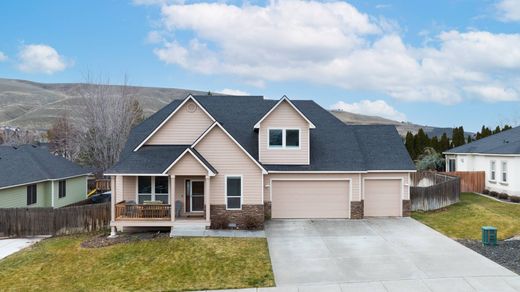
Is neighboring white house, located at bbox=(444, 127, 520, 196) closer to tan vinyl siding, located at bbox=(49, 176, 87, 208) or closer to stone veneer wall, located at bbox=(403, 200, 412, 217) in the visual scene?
stone veneer wall, located at bbox=(403, 200, 412, 217)

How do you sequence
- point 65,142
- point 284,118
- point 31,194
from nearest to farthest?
point 284,118 < point 31,194 < point 65,142

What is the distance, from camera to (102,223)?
19484 millimetres

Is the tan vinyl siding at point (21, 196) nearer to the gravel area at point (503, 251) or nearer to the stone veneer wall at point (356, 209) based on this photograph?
the stone veneer wall at point (356, 209)

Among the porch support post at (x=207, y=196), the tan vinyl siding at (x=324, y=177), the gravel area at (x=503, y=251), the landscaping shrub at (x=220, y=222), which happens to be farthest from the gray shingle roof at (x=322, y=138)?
the gravel area at (x=503, y=251)

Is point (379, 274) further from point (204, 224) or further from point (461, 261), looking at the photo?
point (204, 224)

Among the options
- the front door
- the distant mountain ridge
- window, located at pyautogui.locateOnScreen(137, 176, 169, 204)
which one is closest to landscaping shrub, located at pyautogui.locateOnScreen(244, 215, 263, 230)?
the front door

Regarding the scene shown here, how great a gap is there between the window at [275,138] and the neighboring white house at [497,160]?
16677 mm

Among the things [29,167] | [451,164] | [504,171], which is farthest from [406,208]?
[29,167]

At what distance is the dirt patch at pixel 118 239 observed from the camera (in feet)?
54.7

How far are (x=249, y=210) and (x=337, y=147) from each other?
6.54m

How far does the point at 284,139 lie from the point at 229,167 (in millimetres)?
3649

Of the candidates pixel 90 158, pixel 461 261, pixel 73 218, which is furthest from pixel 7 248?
pixel 90 158

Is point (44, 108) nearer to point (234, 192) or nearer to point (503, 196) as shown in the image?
point (234, 192)

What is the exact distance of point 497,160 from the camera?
28156 millimetres
